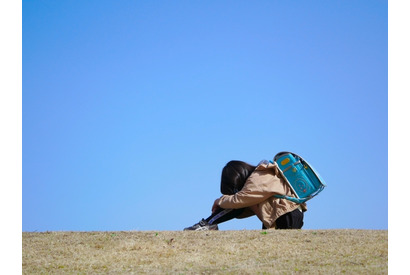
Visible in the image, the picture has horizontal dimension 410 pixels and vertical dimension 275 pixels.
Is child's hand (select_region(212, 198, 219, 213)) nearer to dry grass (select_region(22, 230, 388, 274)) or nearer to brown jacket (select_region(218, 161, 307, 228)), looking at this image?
brown jacket (select_region(218, 161, 307, 228))

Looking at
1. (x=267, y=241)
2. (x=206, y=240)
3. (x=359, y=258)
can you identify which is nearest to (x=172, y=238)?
(x=206, y=240)

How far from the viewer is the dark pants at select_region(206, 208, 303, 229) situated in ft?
32.3

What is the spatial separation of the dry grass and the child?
2.52 feet

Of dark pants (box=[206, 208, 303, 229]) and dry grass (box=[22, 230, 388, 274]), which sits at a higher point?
dark pants (box=[206, 208, 303, 229])

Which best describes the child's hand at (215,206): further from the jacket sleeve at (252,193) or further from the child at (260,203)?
the jacket sleeve at (252,193)

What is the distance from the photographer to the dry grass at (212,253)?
6.99 metres

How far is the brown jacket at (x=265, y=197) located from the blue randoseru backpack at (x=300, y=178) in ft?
0.35

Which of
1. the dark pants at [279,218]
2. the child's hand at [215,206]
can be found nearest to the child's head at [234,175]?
the child's hand at [215,206]

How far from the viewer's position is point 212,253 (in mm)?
7641

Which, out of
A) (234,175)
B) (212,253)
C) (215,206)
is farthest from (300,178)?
(212,253)

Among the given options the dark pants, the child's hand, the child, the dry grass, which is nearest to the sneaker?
the child
